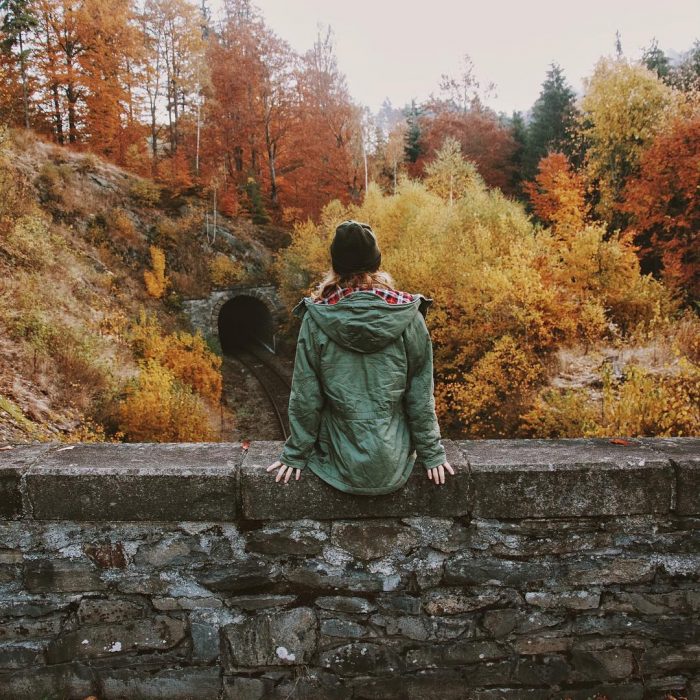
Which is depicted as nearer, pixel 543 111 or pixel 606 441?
Result: pixel 606 441

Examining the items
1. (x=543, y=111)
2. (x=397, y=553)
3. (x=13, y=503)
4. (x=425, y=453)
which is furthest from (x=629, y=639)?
(x=543, y=111)

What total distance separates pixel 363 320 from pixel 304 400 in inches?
18.6

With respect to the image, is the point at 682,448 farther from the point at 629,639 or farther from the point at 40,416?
the point at 40,416

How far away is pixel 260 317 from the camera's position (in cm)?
2583

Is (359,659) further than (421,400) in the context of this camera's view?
Yes

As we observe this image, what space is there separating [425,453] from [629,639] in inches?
56.6

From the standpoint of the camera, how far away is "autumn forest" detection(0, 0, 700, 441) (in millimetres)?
10273

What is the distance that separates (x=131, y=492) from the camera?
229cm

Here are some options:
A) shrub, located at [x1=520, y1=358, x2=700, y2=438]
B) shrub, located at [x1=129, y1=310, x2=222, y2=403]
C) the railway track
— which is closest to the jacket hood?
shrub, located at [x1=520, y1=358, x2=700, y2=438]

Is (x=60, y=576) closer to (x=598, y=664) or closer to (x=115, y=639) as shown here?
(x=115, y=639)

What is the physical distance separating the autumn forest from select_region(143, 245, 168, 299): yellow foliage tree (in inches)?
3.9

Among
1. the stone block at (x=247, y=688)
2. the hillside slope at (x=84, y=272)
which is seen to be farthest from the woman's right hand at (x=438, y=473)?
the hillside slope at (x=84, y=272)

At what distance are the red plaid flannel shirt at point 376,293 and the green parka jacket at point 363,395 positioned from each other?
51mm

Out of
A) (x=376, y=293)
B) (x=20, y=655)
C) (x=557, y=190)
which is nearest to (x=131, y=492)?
(x=20, y=655)
